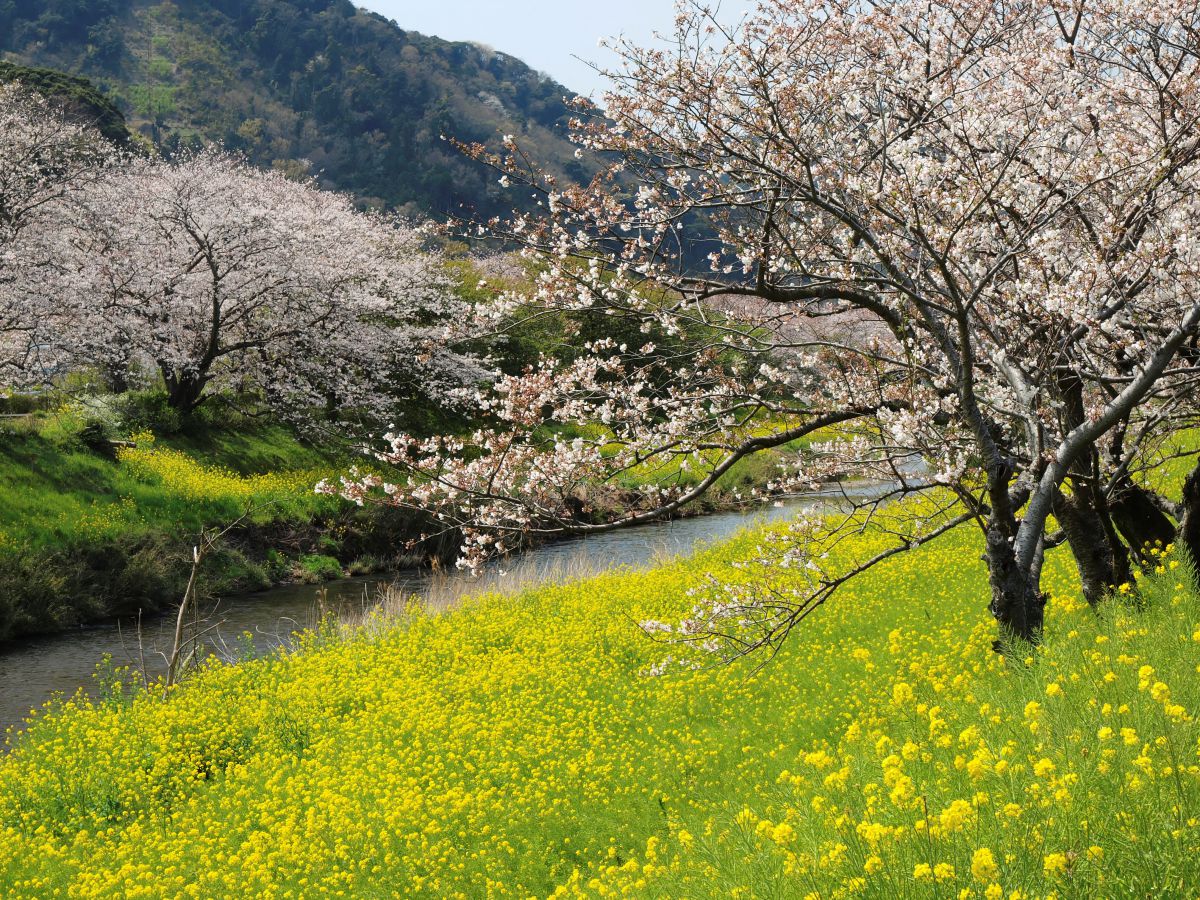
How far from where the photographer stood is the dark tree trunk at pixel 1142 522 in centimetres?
789

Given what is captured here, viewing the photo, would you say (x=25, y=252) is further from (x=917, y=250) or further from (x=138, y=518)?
(x=917, y=250)

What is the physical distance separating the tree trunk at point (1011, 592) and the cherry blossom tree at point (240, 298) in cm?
1847

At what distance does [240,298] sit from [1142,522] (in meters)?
22.1

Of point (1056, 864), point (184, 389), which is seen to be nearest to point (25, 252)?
point (184, 389)

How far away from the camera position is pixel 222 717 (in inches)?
403

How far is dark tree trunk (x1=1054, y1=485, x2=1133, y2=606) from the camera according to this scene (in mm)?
6539

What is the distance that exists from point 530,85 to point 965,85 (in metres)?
149

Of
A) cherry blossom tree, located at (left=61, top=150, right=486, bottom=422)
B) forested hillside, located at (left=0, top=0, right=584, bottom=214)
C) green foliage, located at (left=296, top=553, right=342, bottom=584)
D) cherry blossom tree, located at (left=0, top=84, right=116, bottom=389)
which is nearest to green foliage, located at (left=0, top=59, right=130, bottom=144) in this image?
cherry blossom tree, located at (left=61, top=150, right=486, bottom=422)

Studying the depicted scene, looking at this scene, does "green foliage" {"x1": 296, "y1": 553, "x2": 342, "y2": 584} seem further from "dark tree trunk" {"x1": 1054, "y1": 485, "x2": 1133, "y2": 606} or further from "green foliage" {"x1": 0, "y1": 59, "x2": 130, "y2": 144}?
"green foliage" {"x1": 0, "y1": 59, "x2": 130, "y2": 144}

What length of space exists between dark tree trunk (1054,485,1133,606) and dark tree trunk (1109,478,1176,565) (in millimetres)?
1192

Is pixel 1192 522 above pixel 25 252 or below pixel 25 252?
below

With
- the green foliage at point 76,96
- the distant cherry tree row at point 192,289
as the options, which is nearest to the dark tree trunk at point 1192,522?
the distant cherry tree row at point 192,289

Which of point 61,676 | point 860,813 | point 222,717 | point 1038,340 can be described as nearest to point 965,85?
point 1038,340

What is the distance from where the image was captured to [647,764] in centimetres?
770
